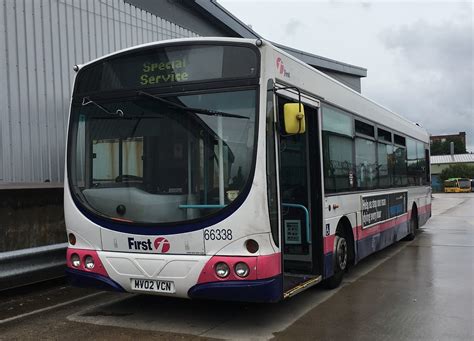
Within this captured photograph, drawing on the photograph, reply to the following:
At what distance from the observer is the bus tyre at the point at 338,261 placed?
291 inches

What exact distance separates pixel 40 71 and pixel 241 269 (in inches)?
270

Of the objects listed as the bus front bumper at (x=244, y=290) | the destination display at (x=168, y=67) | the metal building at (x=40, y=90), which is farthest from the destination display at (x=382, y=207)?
the metal building at (x=40, y=90)

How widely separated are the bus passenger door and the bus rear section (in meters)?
1.50

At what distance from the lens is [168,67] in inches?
227

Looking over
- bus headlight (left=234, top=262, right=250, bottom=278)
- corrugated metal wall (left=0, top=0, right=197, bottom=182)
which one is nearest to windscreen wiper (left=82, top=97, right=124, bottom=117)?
bus headlight (left=234, top=262, right=250, bottom=278)

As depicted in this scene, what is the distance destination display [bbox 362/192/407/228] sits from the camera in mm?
8828

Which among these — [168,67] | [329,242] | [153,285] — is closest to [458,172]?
[329,242]

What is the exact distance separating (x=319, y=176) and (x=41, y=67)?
620cm

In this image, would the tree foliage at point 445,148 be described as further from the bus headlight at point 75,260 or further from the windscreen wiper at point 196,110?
the bus headlight at point 75,260

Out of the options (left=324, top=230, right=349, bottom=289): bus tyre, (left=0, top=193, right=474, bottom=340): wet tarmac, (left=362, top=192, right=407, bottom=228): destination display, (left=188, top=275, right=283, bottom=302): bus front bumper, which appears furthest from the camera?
(left=362, top=192, right=407, bottom=228): destination display

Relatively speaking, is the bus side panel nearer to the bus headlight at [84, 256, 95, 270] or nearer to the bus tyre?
the bus tyre

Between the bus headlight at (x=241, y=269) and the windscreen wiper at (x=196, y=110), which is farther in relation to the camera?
the windscreen wiper at (x=196, y=110)

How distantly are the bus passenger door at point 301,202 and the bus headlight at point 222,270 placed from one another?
1.59 m

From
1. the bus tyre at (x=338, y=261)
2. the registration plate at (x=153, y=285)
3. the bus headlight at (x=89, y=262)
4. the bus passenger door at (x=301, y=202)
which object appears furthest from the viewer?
the bus tyre at (x=338, y=261)
